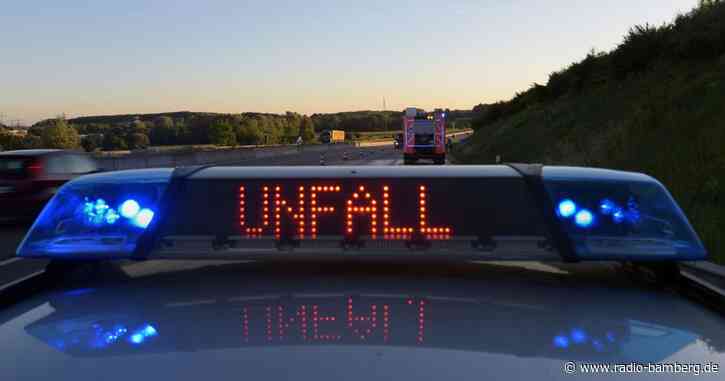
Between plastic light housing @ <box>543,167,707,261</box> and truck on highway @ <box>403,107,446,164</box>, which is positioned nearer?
plastic light housing @ <box>543,167,707,261</box>

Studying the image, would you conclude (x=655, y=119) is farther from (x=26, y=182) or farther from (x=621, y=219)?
(x=621, y=219)

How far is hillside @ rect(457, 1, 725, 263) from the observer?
15938 mm

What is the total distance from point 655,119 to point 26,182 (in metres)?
18.4

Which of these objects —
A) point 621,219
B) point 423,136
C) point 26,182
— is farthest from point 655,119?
point 423,136

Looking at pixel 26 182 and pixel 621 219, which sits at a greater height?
pixel 621 219

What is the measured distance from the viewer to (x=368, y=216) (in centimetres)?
374

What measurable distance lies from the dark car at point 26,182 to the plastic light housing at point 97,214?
13.7m

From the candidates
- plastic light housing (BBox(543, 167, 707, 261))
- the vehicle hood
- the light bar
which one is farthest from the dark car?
plastic light housing (BBox(543, 167, 707, 261))

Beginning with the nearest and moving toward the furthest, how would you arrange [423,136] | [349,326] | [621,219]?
1. [349,326]
2. [621,219]
3. [423,136]

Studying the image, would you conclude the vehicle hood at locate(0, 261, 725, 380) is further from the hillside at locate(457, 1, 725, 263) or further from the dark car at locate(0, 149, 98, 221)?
the dark car at locate(0, 149, 98, 221)

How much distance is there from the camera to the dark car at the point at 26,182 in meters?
16.1

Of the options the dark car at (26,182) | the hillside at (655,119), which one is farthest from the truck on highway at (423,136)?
the dark car at (26,182)

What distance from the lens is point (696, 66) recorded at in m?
27.3

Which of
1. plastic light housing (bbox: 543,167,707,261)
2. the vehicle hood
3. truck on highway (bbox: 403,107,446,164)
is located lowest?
truck on highway (bbox: 403,107,446,164)
